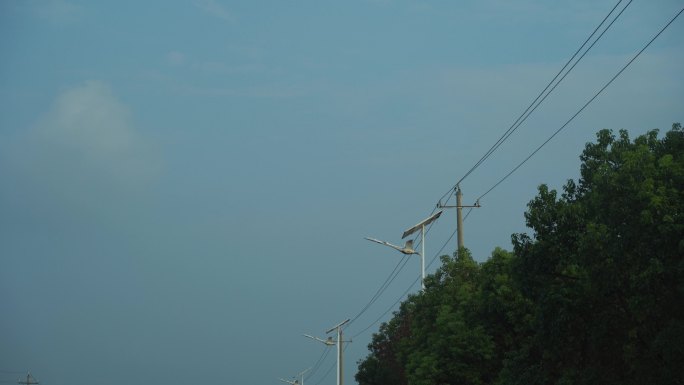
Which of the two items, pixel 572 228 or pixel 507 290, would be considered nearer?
pixel 572 228

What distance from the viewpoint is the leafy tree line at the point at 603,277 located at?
1731 cm

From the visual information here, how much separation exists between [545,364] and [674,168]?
7142 millimetres

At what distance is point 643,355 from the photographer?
19250 mm

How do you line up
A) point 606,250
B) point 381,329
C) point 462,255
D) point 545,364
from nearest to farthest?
point 606,250
point 545,364
point 462,255
point 381,329

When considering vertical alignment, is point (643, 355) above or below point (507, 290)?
below

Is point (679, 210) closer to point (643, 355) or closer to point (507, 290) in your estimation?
point (643, 355)

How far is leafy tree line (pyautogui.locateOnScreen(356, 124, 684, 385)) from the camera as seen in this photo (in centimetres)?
1731

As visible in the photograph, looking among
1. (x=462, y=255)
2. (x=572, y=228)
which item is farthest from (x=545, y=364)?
(x=462, y=255)

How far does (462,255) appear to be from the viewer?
3425cm

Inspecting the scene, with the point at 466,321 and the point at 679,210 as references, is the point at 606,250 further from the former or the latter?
the point at 466,321

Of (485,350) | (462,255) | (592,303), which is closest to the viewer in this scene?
(592,303)

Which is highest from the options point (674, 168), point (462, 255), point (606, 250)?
point (462, 255)

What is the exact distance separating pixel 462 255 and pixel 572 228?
44.4ft

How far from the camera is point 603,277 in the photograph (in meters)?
18.9
